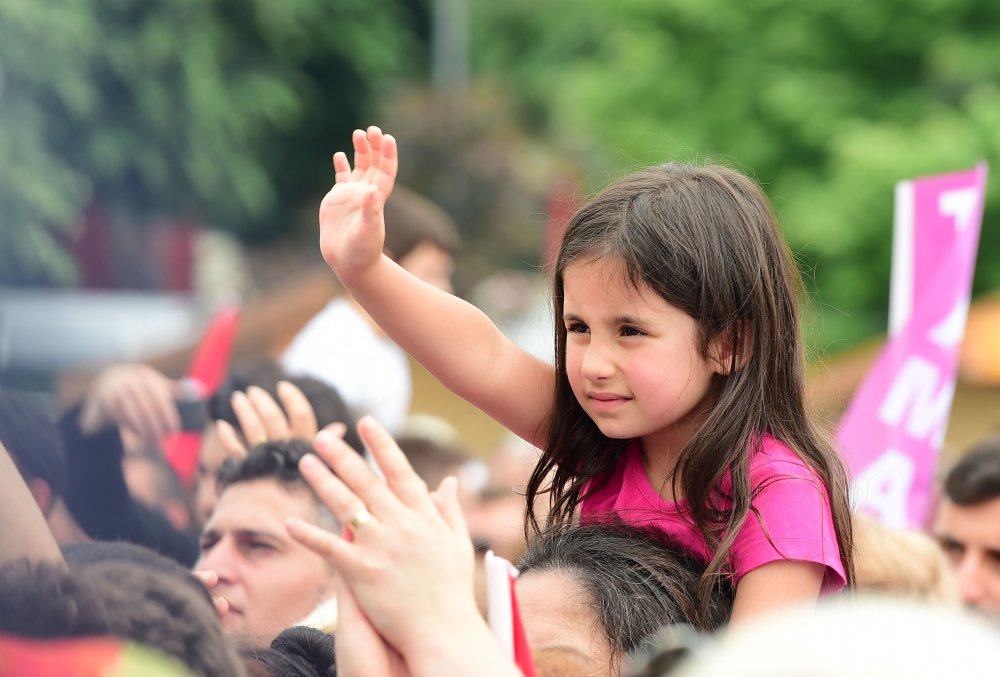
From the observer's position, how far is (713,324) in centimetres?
194

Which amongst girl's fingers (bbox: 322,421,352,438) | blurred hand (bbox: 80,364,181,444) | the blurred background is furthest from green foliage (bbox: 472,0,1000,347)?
girl's fingers (bbox: 322,421,352,438)

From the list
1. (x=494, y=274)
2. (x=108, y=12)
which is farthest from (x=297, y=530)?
(x=108, y=12)

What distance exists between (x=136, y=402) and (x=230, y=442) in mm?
773

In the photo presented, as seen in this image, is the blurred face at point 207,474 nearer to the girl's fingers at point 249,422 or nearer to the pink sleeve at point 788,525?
the girl's fingers at point 249,422

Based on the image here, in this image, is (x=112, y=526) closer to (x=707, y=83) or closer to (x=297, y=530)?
(x=297, y=530)

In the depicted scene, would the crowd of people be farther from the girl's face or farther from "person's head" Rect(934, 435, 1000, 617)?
"person's head" Rect(934, 435, 1000, 617)

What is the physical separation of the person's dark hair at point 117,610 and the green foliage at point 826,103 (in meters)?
11.1

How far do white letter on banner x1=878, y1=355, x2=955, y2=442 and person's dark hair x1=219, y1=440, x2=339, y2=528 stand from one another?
2.02m

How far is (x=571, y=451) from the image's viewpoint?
6.88ft

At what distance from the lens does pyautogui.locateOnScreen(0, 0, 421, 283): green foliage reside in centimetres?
1802

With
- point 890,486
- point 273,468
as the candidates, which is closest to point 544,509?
point 273,468

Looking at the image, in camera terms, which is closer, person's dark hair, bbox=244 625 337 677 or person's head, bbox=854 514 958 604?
person's dark hair, bbox=244 625 337 677

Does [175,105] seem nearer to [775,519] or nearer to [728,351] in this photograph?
[728,351]

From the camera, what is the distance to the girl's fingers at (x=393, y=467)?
128 centimetres
